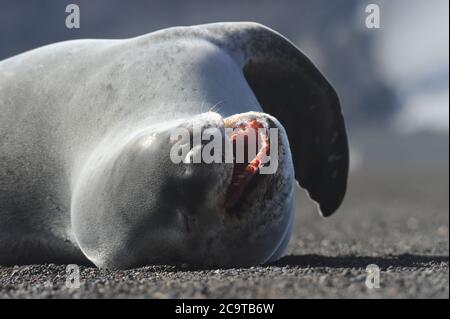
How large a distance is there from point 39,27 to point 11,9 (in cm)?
308

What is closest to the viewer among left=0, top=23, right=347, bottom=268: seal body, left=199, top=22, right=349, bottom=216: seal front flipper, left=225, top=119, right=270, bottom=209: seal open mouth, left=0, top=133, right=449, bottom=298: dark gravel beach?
left=0, top=133, right=449, bottom=298: dark gravel beach

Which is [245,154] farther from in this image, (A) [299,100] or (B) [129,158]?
(A) [299,100]

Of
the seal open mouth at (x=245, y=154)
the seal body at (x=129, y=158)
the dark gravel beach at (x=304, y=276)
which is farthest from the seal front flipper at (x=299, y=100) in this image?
the seal open mouth at (x=245, y=154)

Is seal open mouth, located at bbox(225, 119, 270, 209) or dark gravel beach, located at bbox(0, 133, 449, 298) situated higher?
seal open mouth, located at bbox(225, 119, 270, 209)

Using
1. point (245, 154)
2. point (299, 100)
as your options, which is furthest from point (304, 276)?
point (299, 100)

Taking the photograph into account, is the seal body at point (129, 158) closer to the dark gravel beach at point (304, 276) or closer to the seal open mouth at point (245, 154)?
the seal open mouth at point (245, 154)

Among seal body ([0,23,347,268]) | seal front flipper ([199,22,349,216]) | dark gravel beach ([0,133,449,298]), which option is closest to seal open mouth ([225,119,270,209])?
seal body ([0,23,347,268])

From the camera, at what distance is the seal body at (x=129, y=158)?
14.5ft

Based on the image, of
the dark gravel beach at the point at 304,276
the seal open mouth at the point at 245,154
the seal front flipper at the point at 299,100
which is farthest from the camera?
the seal front flipper at the point at 299,100

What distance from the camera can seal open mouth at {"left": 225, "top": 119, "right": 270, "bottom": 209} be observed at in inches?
169

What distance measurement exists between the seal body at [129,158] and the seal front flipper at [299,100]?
32 millimetres

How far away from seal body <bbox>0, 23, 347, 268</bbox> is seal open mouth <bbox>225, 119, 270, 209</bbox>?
7 centimetres

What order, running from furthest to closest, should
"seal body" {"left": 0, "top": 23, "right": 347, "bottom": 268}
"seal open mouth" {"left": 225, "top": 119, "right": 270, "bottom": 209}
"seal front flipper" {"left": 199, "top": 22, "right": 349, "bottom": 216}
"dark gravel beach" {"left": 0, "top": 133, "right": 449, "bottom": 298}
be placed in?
"seal front flipper" {"left": 199, "top": 22, "right": 349, "bottom": 216} < "seal body" {"left": 0, "top": 23, "right": 347, "bottom": 268} < "seal open mouth" {"left": 225, "top": 119, "right": 270, "bottom": 209} < "dark gravel beach" {"left": 0, "top": 133, "right": 449, "bottom": 298}

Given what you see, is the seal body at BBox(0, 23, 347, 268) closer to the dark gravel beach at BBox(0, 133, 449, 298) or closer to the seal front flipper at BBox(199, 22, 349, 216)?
the seal front flipper at BBox(199, 22, 349, 216)
